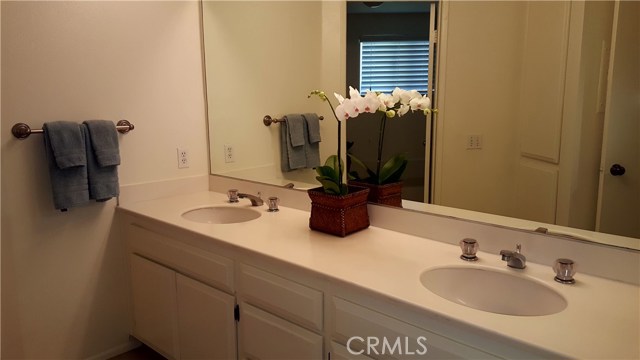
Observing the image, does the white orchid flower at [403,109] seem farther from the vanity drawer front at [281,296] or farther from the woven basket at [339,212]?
the vanity drawer front at [281,296]

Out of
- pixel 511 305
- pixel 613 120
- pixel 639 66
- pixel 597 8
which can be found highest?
pixel 597 8

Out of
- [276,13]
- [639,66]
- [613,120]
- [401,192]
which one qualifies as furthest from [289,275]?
[276,13]

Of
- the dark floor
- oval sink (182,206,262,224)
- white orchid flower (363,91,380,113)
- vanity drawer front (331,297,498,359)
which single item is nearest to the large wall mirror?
white orchid flower (363,91,380,113)

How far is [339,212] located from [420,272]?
0.43 meters

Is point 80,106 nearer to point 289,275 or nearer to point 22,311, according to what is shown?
point 22,311

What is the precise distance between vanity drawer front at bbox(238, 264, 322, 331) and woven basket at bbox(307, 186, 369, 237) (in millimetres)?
304

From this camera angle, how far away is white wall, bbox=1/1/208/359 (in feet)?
6.32

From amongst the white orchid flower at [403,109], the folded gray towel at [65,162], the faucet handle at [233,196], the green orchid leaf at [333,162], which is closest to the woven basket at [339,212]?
the green orchid leaf at [333,162]

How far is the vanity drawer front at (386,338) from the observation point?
1.15 meters

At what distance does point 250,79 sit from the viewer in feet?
8.18

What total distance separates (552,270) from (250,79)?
5.66 ft

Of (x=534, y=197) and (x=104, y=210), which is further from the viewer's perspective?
(x=104, y=210)

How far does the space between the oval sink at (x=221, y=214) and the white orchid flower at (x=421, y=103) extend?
923 millimetres

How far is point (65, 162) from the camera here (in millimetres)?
1916
